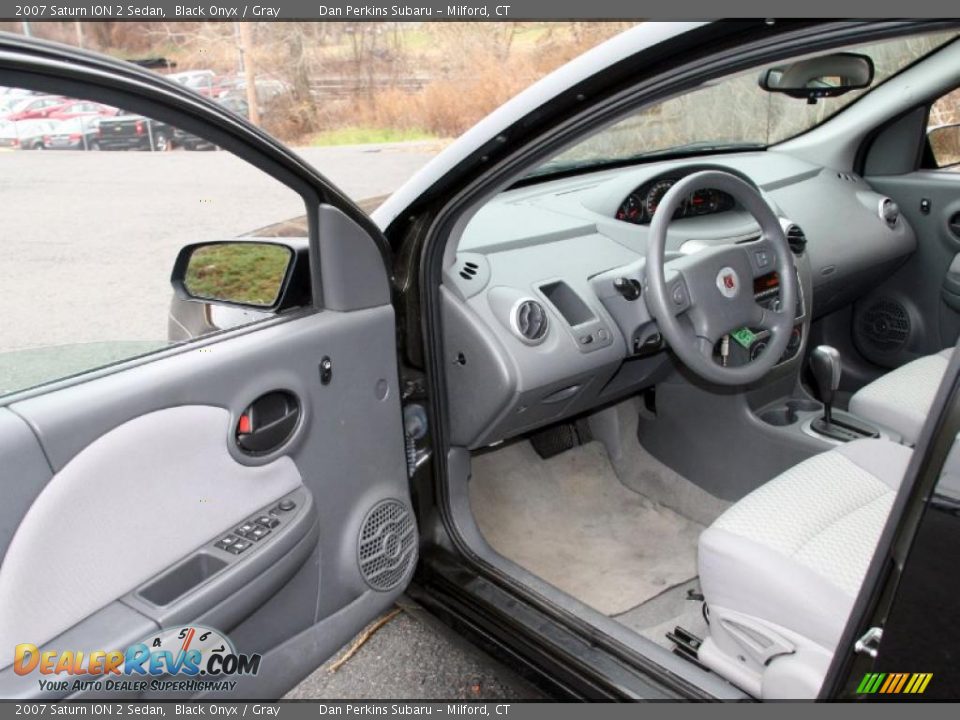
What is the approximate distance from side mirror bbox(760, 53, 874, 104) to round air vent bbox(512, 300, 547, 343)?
106 cm

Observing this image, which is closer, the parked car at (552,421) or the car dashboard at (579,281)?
the parked car at (552,421)

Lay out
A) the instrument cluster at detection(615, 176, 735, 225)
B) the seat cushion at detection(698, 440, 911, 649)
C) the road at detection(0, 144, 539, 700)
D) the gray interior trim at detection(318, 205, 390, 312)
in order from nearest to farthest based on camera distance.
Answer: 1. the road at detection(0, 144, 539, 700)
2. the seat cushion at detection(698, 440, 911, 649)
3. the gray interior trim at detection(318, 205, 390, 312)
4. the instrument cluster at detection(615, 176, 735, 225)

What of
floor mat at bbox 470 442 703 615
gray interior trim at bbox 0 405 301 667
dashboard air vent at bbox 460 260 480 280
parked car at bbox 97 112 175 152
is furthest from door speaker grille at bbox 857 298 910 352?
parked car at bbox 97 112 175 152

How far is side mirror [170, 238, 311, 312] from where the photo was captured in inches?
72.9

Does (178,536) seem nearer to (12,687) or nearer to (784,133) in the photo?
(12,687)

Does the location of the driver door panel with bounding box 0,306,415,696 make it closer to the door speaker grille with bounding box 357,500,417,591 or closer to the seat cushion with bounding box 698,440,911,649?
the door speaker grille with bounding box 357,500,417,591

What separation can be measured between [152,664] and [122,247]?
0.87 metres

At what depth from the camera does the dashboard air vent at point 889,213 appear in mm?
3507

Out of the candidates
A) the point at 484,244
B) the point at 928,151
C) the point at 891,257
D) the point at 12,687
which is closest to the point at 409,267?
the point at 484,244

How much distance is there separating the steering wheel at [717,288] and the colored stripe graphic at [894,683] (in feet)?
4.02

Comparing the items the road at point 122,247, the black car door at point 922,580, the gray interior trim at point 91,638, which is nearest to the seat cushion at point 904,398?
the road at point 122,247

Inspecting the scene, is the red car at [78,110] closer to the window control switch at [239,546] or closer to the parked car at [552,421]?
the parked car at [552,421]

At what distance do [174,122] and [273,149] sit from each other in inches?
8.1

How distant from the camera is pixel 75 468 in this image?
4.52 ft
